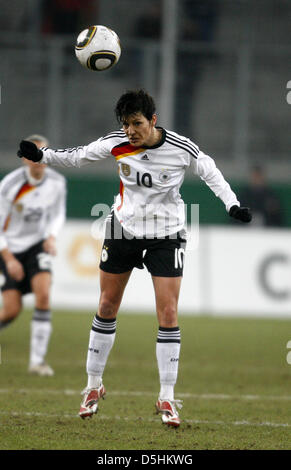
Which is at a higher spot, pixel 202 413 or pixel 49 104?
pixel 49 104

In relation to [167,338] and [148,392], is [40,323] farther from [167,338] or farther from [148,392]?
[167,338]

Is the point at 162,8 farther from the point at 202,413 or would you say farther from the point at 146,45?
the point at 202,413

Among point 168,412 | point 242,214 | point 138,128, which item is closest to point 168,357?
point 168,412

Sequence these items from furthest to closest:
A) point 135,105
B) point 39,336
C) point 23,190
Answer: point 23,190 → point 39,336 → point 135,105

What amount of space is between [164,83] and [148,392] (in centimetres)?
1156

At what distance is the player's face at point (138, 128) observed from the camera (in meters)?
5.90

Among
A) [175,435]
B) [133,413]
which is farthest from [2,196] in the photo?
[175,435]

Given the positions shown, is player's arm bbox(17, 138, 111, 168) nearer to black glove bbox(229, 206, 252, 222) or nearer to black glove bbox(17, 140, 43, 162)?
black glove bbox(17, 140, 43, 162)

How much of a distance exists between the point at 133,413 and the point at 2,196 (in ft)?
10.1

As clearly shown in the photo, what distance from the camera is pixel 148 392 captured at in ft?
25.2

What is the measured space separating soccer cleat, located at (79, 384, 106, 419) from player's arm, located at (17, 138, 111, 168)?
1582mm

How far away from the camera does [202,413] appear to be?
671cm

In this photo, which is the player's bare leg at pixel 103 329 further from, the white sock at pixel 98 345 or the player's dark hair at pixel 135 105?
the player's dark hair at pixel 135 105
